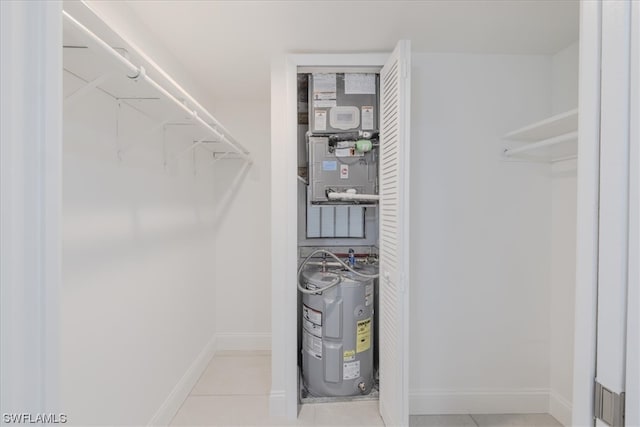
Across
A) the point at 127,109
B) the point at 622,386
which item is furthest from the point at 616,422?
the point at 127,109

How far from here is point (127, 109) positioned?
5.56 ft

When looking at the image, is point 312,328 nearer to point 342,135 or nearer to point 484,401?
point 484,401

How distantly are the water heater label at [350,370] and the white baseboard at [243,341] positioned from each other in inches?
43.1

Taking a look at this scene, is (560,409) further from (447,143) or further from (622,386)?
(622,386)

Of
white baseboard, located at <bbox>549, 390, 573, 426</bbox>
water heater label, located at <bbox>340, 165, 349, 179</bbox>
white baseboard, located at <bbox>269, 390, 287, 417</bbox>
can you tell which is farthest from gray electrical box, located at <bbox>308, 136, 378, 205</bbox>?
white baseboard, located at <bbox>549, 390, 573, 426</bbox>

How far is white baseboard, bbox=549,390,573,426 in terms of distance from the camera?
6.85 ft

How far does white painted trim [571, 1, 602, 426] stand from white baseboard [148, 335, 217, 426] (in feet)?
6.79

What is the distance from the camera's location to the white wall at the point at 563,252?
2.07 m

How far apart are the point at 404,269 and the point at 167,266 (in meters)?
1.46

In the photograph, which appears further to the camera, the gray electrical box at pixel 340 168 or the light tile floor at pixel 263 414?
the gray electrical box at pixel 340 168

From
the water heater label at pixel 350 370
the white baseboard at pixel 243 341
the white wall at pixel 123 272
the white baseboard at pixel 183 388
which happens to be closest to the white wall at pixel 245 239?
the white baseboard at pixel 243 341

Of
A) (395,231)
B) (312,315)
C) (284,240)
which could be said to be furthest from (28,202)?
(312,315)

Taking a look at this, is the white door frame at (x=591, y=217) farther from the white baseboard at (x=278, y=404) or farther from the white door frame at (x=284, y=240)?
the white baseboard at (x=278, y=404)

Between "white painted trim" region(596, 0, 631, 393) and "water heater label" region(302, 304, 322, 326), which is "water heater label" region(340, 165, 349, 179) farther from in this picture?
"white painted trim" region(596, 0, 631, 393)
